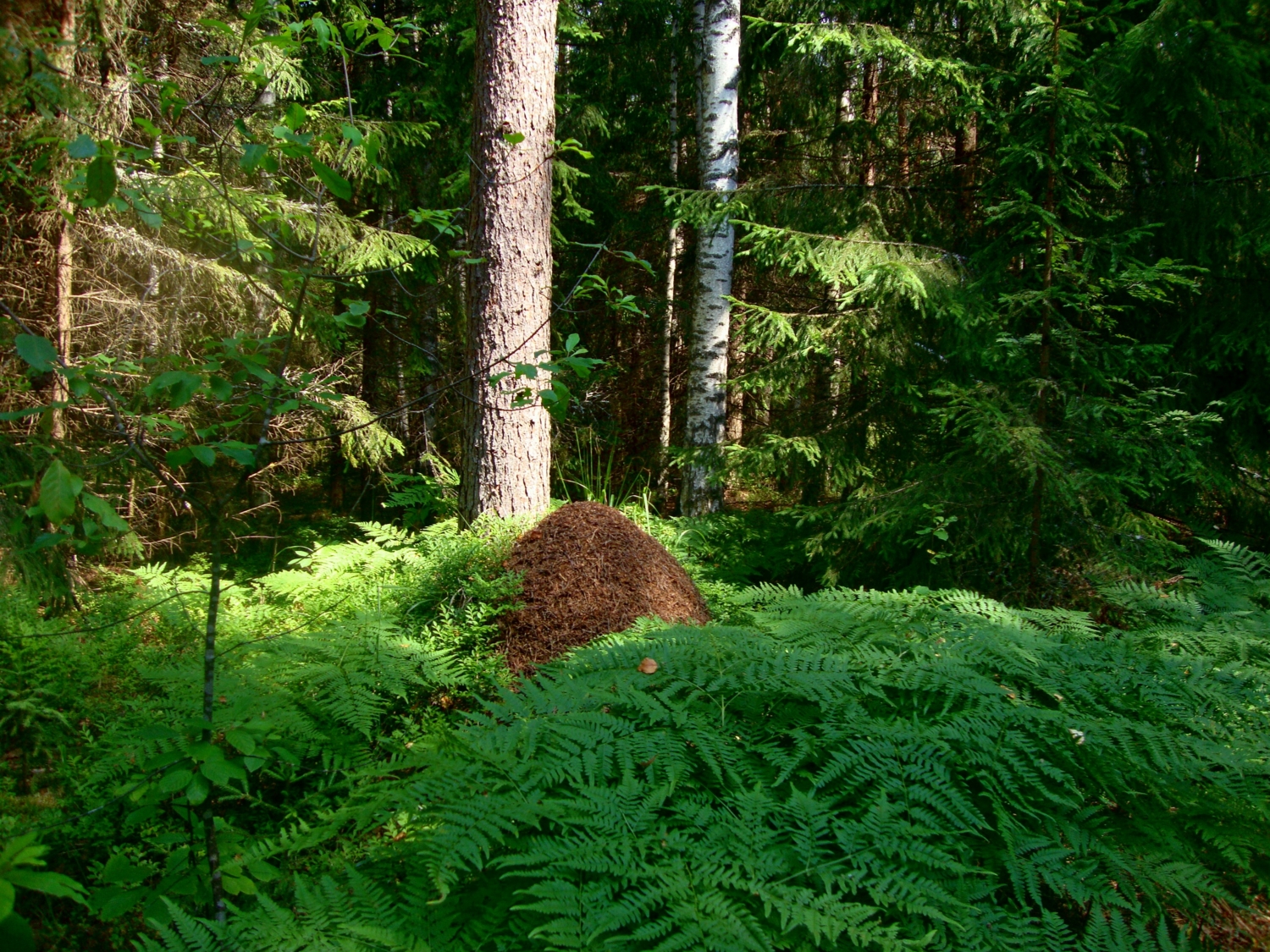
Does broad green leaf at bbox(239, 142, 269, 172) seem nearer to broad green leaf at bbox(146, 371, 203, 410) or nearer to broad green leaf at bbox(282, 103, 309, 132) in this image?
broad green leaf at bbox(282, 103, 309, 132)

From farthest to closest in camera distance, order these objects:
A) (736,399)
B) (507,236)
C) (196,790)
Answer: (736,399) < (507,236) < (196,790)

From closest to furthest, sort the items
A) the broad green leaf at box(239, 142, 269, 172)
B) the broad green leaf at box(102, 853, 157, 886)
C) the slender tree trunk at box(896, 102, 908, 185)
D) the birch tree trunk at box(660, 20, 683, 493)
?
1. the broad green leaf at box(239, 142, 269, 172)
2. the broad green leaf at box(102, 853, 157, 886)
3. the slender tree trunk at box(896, 102, 908, 185)
4. the birch tree trunk at box(660, 20, 683, 493)

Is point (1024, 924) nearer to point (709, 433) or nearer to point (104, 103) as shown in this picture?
point (709, 433)

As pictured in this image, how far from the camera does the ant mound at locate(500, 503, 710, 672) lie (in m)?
3.89

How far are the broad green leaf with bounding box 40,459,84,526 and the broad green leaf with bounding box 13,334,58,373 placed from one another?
213 millimetres

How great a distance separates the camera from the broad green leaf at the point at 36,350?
1.46 m

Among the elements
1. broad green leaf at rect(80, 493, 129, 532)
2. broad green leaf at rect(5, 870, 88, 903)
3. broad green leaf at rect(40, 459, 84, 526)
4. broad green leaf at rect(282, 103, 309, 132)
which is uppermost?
broad green leaf at rect(282, 103, 309, 132)

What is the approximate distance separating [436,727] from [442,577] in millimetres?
1340

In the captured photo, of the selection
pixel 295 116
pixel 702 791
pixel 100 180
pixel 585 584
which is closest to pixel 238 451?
pixel 100 180

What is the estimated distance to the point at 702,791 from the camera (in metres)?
2.07

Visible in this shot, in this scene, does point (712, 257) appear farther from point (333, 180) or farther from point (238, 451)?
point (238, 451)

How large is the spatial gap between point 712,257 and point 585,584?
4.23 meters

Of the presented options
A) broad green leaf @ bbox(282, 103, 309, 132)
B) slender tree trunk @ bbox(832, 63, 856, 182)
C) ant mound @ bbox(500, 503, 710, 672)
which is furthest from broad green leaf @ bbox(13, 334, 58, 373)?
slender tree trunk @ bbox(832, 63, 856, 182)

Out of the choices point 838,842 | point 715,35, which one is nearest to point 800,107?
point 715,35
